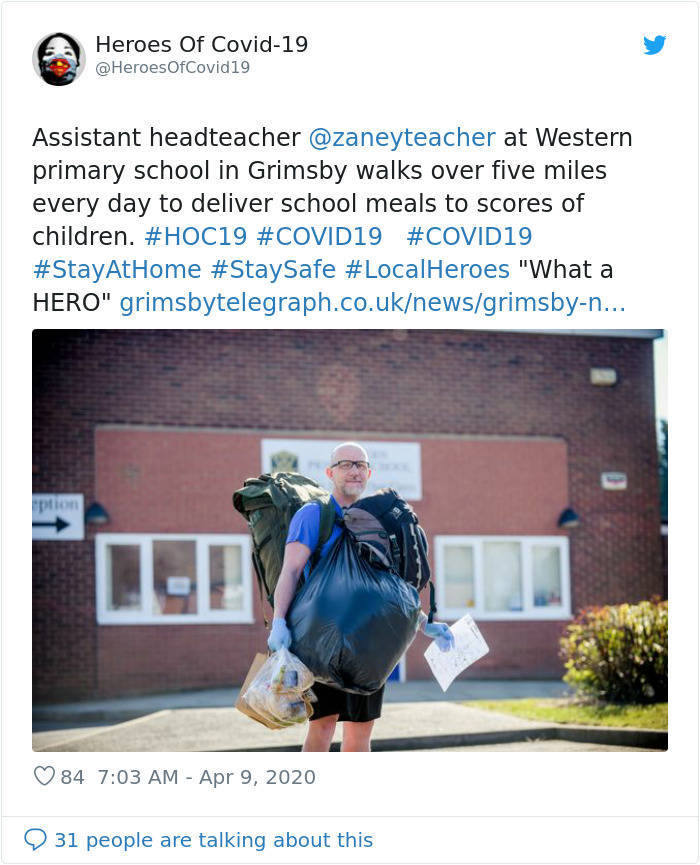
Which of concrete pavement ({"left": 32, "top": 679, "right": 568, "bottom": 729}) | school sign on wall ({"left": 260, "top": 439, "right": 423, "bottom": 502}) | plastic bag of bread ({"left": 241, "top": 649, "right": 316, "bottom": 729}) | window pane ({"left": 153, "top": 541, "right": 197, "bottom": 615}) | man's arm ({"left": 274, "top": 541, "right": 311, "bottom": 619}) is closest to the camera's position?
plastic bag of bread ({"left": 241, "top": 649, "right": 316, "bottom": 729})

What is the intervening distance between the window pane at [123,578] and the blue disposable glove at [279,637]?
9.58m

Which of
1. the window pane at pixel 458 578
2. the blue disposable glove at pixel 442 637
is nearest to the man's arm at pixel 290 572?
the blue disposable glove at pixel 442 637

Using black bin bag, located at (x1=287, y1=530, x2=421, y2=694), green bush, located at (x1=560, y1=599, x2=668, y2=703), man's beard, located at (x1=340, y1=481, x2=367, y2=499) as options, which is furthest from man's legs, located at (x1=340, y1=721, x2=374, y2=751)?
green bush, located at (x1=560, y1=599, x2=668, y2=703)


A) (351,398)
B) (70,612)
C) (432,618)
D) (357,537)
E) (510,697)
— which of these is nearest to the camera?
(357,537)

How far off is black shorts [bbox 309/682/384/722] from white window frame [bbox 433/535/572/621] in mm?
9871

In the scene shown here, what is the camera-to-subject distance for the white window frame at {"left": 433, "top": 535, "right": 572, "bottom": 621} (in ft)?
49.9

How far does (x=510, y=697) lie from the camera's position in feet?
41.3

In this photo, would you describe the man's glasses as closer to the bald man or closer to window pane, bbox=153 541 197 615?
the bald man
